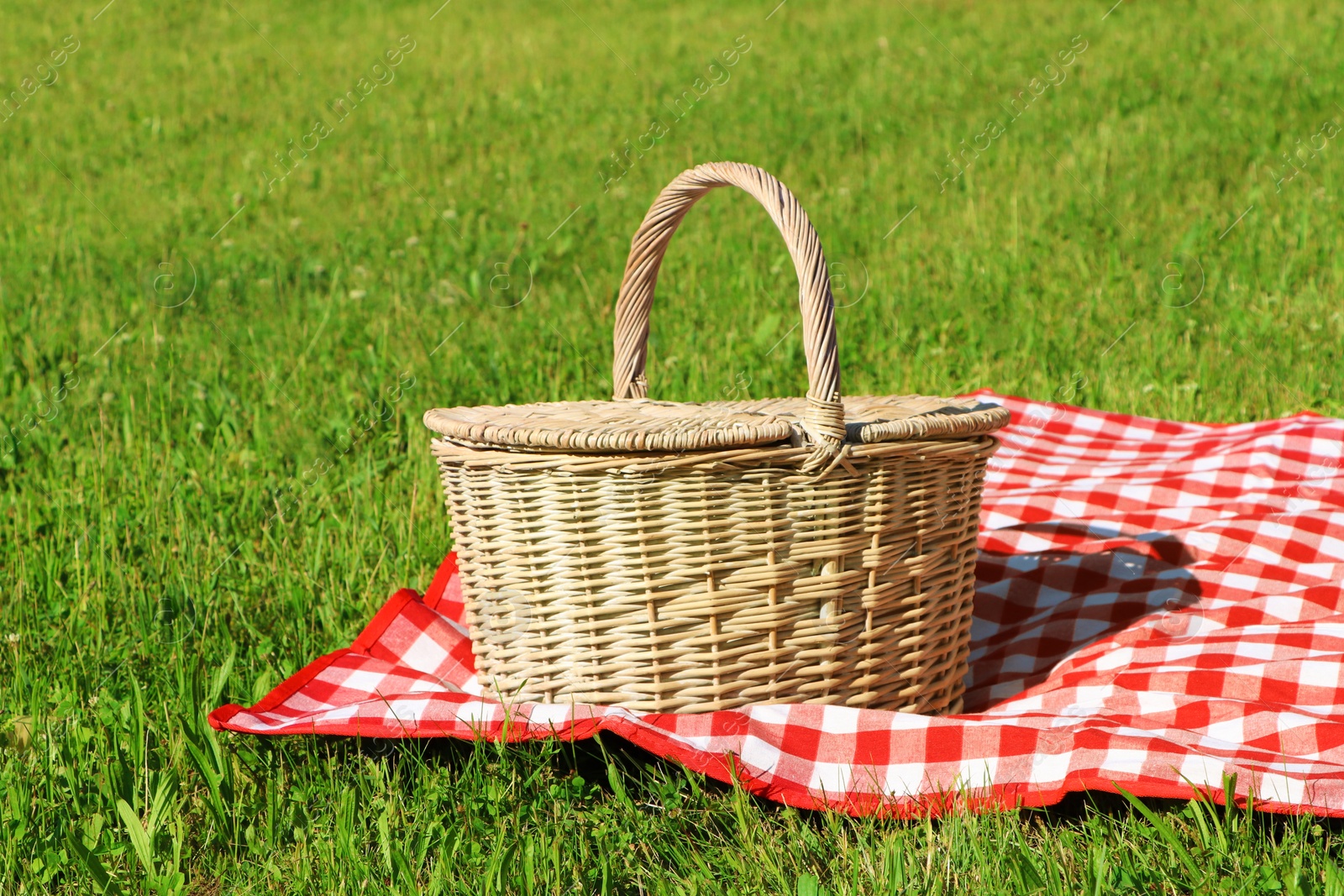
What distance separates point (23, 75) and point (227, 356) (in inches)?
242

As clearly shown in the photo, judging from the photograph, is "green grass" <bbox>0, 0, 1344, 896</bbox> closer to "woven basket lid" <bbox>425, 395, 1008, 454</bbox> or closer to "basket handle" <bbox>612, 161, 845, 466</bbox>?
"woven basket lid" <bbox>425, 395, 1008, 454</bbox>

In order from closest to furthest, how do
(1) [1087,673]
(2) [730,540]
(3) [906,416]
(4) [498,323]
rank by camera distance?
(2) [730,540]
(3) [906,416]
(1) [1087,673]
(4) [498,323]

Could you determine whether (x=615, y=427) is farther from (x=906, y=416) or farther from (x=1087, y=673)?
(x=1087, y=673)

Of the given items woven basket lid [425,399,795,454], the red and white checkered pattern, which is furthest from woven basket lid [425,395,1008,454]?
the red and white checkered pattern

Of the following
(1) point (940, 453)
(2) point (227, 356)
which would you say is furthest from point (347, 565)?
(2) point (227, 356)

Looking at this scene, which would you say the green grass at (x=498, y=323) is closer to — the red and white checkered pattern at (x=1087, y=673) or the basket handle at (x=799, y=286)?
the red and white checkered pattern at (x=1087, y=673)

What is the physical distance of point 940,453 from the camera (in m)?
1.94

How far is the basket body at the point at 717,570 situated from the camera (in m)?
1.85

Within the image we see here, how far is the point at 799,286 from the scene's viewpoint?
2020 millimetres

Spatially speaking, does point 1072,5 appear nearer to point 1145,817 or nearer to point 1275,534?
point 1275,534

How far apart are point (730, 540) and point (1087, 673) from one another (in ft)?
2.74

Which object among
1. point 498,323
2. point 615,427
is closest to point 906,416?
point 615,427

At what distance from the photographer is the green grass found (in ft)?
5.43

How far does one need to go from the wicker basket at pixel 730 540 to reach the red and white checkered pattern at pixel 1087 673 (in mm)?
84
